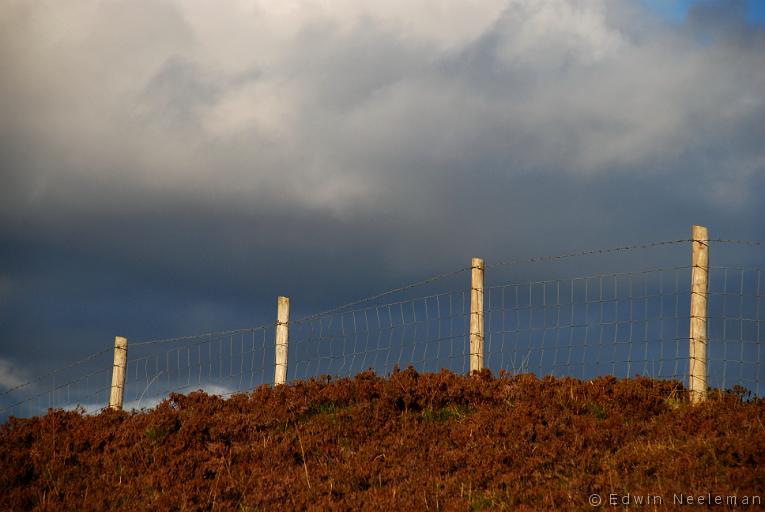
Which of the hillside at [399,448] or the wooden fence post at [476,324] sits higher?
the wooden fence post at [476,324]

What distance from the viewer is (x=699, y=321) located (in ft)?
45.6

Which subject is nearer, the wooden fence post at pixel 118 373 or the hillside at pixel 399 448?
the hillside at pixel 399 448

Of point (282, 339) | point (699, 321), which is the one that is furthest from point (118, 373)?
point (699, 321)

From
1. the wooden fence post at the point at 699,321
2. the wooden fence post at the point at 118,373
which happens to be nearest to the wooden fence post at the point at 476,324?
the wooden fence post at the point at 699,321

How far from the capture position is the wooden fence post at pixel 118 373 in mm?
18766

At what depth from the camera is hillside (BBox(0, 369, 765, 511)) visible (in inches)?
397

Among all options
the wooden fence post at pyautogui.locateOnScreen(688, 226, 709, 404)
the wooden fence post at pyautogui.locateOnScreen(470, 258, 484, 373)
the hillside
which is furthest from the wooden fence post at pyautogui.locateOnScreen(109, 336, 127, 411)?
the wooden fence post at pyautogui.locateOnScreen(688, 226, 709, 404)

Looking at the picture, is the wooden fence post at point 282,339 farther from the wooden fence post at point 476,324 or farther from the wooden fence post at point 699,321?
the wooden fence post at point 699,321

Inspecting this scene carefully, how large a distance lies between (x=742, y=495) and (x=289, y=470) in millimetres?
6440

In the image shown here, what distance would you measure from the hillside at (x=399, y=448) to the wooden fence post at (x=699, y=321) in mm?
345

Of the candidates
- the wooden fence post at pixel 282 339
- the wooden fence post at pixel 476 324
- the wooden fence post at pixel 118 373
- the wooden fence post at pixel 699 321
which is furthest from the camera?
the wooden fence post at pixel 118 373

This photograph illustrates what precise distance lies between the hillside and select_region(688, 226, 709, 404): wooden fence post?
Result: 0.34 metres

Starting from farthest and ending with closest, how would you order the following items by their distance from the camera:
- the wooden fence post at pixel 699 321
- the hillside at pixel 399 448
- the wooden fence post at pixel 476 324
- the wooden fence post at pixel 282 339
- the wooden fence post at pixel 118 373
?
the wooden fence post at pixel 118 373, the wooden fence post at pixel 282 339, the wooden fence post at pixel 476 324, the wooden fence post at pixel 699 321, the hillside at pixel 399 448

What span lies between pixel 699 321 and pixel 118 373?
13090 mm
